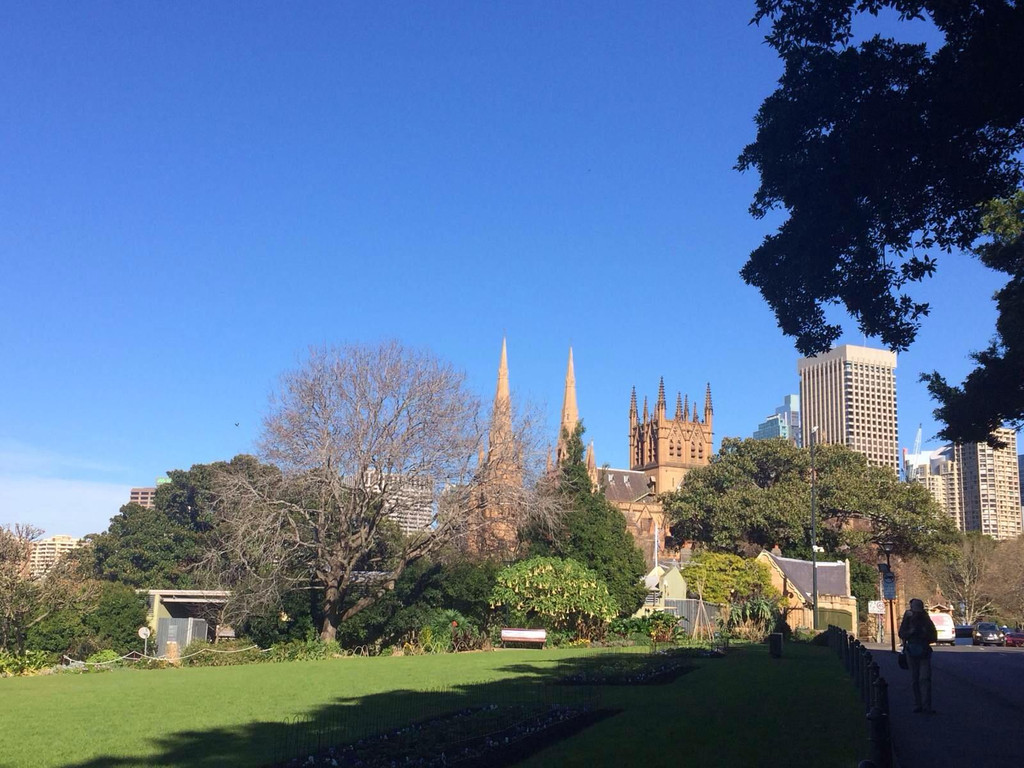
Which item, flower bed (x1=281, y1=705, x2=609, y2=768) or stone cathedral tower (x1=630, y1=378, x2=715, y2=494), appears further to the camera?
stone cathedral tower (x1=630, y1=378, x2=715, y2=494)

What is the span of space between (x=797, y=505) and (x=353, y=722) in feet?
201

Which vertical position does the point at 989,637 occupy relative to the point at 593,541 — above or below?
below

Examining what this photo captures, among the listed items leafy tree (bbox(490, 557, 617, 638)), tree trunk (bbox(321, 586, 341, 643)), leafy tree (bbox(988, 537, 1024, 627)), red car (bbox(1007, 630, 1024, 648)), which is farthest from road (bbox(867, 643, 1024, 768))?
leafy tree (bbox(988, 537, 1024, 627))

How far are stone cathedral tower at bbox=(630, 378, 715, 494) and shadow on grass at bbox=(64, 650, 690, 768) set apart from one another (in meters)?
118

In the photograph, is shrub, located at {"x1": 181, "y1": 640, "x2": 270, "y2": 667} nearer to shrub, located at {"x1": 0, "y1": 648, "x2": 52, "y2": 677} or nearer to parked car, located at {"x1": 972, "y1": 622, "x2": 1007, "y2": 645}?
shrub, located at {"x1": 0, "y1": 648, "x2": 52, "y2": 677}

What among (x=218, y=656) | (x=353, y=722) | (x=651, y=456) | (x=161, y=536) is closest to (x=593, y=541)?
(x=218, y=656)

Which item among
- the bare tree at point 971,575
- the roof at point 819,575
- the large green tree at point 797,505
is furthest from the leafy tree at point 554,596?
the bare tree at point 971,575

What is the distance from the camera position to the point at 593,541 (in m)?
42.2

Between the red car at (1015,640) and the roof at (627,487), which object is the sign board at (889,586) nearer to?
the red car at (1015,640)

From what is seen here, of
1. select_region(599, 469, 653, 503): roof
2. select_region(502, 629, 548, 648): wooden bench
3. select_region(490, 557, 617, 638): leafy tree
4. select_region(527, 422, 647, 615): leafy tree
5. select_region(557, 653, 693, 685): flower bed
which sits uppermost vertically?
select_region(599, 469, 653, 503): roof

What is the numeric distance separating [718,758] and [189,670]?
20534mm

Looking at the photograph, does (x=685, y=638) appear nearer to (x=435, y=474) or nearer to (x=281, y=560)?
(x=435, y=474)

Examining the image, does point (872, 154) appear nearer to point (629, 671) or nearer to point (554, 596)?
point (629, 671)

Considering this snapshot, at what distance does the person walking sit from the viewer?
47.4 ft
